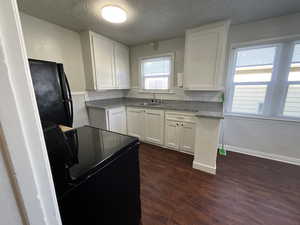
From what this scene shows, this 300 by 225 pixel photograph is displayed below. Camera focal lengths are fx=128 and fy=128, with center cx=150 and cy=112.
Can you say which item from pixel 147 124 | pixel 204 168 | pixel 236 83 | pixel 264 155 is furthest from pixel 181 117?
pixel 264 155

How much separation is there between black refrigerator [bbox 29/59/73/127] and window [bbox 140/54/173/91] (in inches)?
80.9

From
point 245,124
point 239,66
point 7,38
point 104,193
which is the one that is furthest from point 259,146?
point 7,38

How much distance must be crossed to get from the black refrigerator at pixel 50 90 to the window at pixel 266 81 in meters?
2.91

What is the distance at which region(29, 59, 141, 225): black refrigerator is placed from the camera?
593 millimetres

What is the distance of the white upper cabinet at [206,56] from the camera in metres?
2.21

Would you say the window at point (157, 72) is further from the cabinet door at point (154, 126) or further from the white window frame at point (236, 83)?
the white window frame at point (236, 83)

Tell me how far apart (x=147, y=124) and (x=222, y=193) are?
181 cm

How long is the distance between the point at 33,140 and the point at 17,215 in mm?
182

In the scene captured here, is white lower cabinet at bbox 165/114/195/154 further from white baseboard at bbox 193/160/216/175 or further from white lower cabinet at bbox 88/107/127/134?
white lower cabinet at bbox 88/107/127/134

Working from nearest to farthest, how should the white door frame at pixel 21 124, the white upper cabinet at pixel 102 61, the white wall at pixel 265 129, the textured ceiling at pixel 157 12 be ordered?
the white door frame at pixel 21 124 → the textured ceiling at pixel 157 12 → the white wall at pixel 265 129 → the white upper cabinet at pixel 102 61

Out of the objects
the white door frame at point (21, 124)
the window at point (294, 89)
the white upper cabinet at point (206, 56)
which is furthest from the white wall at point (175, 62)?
the white door frame at point (21, 124)

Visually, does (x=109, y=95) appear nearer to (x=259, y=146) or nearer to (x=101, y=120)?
(x=101, y=120)

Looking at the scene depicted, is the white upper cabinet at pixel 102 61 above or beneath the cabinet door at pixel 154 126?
above

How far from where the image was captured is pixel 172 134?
266cm
